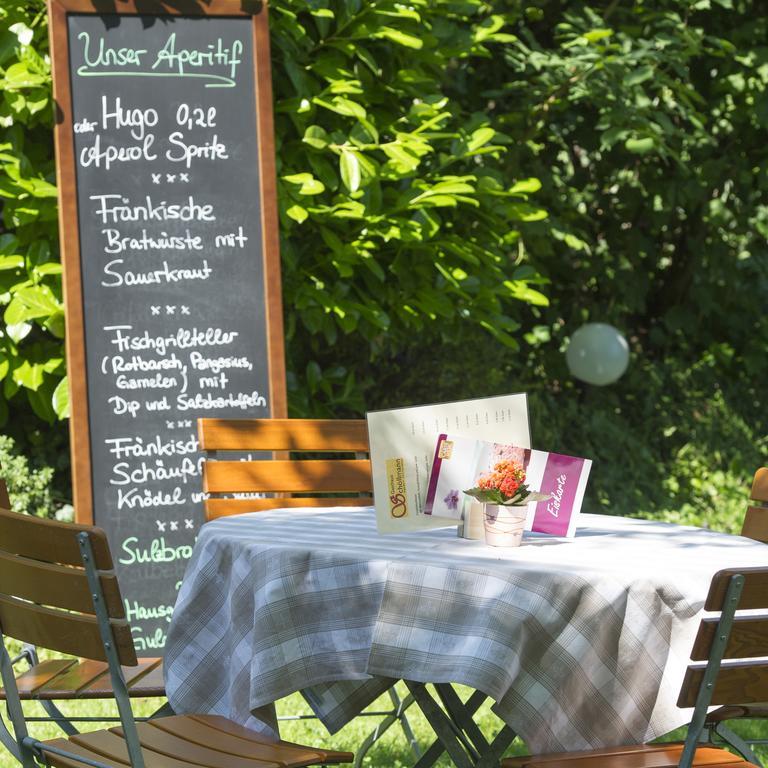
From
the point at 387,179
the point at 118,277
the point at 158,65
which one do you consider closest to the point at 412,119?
the point at 387,179

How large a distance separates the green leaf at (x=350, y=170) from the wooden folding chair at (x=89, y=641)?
8.74ft

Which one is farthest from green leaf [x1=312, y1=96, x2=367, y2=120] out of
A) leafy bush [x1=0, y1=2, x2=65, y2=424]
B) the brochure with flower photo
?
the brochure with flower photo

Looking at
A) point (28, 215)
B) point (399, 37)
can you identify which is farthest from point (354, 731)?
point (399, 37)

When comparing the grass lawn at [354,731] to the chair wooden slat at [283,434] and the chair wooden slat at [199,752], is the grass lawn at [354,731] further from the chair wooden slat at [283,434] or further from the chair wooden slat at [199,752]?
the chair wooden slat at [199,752]

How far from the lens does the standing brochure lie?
2600mm

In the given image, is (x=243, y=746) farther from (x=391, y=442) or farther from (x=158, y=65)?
(x=158, y=65)

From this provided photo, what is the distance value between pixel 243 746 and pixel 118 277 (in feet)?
8.37

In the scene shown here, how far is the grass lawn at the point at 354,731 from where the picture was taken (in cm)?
361

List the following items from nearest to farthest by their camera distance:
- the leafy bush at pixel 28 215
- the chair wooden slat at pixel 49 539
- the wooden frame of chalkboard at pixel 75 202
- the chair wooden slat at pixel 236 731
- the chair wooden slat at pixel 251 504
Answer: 1. the chair wooden slat at pixel 49 539
2. the chair wooden slat at pixel 236 731
3. the chair wooden slat at pixel 251 504
4. the wooden frame of chalkboard at pixel 75 202
5. the leafy bush at pixel 28 215

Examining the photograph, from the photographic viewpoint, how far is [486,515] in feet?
8.16

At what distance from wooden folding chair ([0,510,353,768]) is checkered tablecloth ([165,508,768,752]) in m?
0.10

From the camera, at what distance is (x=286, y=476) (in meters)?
3.60

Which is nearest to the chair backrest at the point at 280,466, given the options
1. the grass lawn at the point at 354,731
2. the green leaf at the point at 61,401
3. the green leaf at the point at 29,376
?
the grass lawn at the point at 354,731

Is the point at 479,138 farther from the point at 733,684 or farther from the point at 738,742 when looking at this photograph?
the point at 733,684
